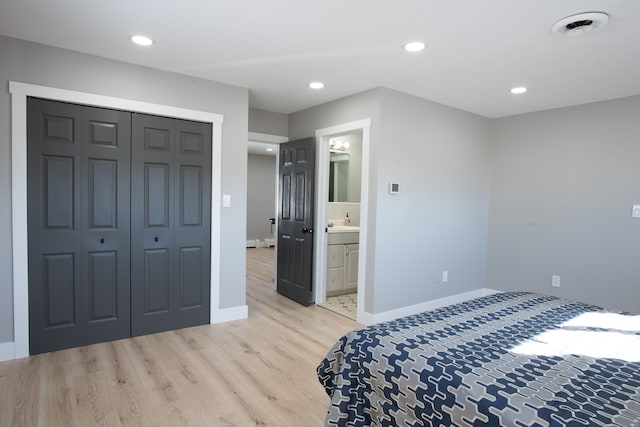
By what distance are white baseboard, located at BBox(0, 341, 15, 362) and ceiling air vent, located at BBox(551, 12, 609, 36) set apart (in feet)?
A: 14.2

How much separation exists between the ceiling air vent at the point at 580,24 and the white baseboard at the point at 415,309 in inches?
107

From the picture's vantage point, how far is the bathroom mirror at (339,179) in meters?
6.10

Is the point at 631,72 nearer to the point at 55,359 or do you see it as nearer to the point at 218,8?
the point at 218,8

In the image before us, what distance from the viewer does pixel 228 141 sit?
360cm

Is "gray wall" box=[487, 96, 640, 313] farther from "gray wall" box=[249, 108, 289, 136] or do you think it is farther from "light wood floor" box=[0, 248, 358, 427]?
"gray wall" box=[249, 108, 289, 136]

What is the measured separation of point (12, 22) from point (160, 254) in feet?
6.40

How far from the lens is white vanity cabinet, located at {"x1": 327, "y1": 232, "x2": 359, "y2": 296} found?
15.0 feet

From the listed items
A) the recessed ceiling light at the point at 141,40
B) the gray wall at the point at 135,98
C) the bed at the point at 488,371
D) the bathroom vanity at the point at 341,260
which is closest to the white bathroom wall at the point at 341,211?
the bathroom vanity at the point at 341,260

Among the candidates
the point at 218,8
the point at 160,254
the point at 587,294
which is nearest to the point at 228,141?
the point at 160,254

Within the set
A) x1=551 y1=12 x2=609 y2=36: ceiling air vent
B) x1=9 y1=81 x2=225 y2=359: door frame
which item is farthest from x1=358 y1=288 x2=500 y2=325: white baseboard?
x1=9 y1=81 x2=225 y2=359: door frame

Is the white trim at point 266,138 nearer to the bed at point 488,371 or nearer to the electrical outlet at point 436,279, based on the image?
the electrical outlet at point 436,279

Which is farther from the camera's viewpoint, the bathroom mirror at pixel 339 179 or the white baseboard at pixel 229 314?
the bathroom mirror at pixel 339 179

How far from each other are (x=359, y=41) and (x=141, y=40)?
156 centimetres

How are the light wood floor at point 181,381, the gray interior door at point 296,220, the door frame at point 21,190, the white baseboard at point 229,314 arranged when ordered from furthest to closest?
the gray interior door at point 296,220, the white baseboard at point 229,314, the door frame at point 21,190, the light wood floor at point 181,381
